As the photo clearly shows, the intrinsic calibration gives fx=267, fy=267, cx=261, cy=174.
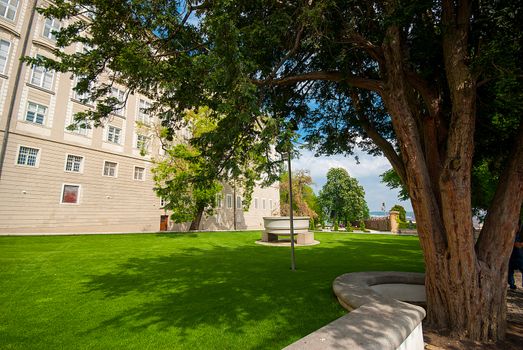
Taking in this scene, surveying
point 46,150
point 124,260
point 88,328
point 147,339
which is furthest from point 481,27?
point 46,150

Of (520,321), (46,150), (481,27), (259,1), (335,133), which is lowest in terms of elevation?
(520,321)

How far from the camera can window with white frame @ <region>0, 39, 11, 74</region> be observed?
18953mm

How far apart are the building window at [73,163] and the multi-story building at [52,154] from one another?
7cm

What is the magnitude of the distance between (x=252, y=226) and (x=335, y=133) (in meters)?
34.2

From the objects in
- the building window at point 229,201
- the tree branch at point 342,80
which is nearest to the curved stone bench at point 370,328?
the tree branch at point 342,80

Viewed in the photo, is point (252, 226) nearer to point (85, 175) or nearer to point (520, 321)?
point (85, 175)

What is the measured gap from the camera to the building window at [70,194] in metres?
21.4

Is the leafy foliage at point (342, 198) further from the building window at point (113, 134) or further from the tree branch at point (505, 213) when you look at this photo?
the tree branch at point (505, 213)

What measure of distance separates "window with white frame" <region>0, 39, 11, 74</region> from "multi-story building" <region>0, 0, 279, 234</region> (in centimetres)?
7

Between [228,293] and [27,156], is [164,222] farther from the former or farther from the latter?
[228,293]

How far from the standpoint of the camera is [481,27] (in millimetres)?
5105

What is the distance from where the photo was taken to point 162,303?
528 centimetres

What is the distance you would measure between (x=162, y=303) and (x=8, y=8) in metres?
26.2

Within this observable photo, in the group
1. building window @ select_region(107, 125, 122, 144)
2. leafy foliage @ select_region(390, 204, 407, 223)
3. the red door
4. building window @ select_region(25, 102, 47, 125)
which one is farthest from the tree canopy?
leafy foliage @ select_region(390, 204, 407, 223)
